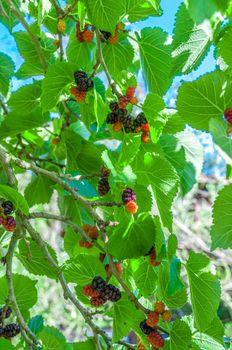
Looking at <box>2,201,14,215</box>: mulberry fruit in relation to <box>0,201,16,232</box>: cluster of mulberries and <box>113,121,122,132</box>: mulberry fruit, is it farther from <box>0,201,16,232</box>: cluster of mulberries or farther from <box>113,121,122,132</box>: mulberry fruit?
<box>113,121,122,132</box>: mulberry fruit

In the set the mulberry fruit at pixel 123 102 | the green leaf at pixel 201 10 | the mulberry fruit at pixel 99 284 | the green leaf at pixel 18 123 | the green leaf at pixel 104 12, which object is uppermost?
the green leaf at pixel 201 10

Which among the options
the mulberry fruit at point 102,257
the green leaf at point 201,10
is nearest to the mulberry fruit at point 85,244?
the mulberry fruit at point 102,257

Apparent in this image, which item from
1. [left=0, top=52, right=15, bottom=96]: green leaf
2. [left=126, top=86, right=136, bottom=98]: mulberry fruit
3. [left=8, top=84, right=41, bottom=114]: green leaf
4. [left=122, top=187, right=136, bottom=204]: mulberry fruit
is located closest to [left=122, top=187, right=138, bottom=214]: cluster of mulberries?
[left=122, top=187, right=136, bottom=204]: mulberry fruit

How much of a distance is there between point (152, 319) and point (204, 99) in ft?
1.25

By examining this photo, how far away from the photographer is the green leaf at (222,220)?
83cm

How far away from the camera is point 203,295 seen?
0.97 metres

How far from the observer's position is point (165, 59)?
4.00 ft

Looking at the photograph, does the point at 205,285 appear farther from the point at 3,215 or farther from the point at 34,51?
the point at 34,51

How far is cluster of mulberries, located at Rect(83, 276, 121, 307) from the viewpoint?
977 millimetres

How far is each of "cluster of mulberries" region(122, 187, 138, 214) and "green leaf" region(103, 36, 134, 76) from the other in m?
0.38

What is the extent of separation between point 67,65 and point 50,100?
0.08 meters

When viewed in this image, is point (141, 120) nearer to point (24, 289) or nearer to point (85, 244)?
point (85, 244)

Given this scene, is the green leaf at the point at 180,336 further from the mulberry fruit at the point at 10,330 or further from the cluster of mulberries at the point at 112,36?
the cluster of mulberries at the point at 112,36

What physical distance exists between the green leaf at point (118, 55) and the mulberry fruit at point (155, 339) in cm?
58
